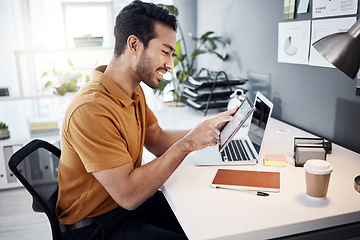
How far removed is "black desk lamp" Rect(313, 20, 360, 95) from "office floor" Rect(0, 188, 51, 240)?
193 cm

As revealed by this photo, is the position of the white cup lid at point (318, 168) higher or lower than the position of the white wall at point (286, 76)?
lower

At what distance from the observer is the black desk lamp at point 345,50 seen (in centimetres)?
96

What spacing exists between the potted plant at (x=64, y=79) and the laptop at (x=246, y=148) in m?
1.60

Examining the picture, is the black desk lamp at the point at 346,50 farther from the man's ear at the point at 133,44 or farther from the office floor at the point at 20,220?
the office floor at the point at 20,220

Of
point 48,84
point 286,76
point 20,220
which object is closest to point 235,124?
point 286,76

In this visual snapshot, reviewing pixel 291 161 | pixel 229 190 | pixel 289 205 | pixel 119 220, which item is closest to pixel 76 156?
pixel 119 220

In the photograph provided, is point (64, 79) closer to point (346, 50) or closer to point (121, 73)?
point (121, 73)

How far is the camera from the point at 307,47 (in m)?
1.73

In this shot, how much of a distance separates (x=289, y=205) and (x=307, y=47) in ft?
3.19

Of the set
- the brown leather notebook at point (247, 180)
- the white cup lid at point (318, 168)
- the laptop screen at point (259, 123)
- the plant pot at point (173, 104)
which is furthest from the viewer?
the plant pot at point (173, 104)

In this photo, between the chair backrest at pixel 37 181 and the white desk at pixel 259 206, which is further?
the chair backrest at pixel 37 181

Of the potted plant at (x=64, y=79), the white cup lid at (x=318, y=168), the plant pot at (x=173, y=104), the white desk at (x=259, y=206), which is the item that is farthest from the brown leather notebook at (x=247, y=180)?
the potted plant at (x=64, y=79)

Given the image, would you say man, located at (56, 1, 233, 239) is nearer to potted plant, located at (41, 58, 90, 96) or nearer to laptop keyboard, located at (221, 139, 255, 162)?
laptop keyboard, located at (221, 139, 255, 162)

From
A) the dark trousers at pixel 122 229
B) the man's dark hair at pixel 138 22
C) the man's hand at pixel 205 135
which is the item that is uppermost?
the man's dark hair at pixel 138 22
